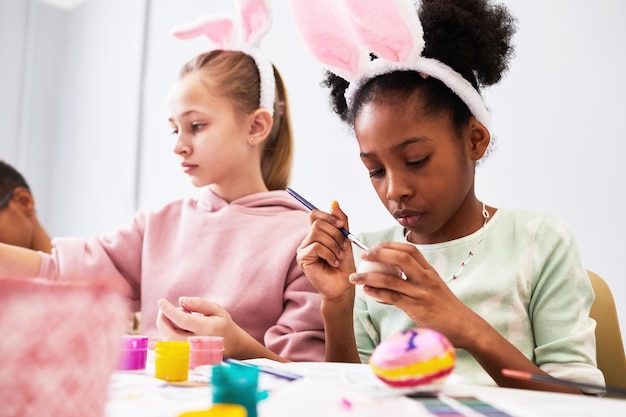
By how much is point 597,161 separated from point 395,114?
627 mm

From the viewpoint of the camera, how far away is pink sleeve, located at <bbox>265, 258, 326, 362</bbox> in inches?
37.2

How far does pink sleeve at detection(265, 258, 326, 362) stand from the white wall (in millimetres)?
433

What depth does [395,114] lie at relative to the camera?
0.84m

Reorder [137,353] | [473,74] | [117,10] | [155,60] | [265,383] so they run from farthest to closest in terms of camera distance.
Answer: [117,10]
[155,60]
[473,74]
[137,353]
[265,383]

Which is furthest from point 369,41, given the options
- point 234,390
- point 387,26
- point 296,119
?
point 296,119

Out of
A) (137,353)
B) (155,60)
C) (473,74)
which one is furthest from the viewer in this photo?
(155,60)

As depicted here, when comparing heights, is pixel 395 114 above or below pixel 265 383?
above

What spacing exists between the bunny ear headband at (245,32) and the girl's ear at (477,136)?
1.73ft

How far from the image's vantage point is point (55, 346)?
0.30m

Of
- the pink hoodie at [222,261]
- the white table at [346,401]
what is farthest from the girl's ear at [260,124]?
the white table at [346,401]

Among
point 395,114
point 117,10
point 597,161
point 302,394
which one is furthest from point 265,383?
point 117,10

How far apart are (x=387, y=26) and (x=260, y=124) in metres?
0.57

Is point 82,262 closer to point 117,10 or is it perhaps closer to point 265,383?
point 265,383

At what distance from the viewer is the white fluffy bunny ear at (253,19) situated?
122 centimetres
